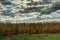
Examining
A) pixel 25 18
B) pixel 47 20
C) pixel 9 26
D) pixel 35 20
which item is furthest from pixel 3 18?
pixel 47 20

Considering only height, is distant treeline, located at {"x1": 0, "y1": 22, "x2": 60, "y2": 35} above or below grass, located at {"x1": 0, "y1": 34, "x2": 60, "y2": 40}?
above

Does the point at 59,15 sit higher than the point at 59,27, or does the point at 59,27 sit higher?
the point at 59,15

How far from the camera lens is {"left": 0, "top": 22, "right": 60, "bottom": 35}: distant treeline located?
1899 mm

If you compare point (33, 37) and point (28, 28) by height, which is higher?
point (28, 28)

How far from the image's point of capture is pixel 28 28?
6.26ft

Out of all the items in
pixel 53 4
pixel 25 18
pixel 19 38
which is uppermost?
pixel 53 4

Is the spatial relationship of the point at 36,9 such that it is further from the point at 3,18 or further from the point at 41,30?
the point at 3,18

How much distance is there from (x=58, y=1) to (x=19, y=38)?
722 millimetres

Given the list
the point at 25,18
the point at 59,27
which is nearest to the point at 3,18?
the point at 25,18

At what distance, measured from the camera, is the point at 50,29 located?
6.23 ft

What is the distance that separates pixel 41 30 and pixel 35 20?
0.15m

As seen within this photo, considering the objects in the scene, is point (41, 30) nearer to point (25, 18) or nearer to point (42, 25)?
point (42, 25)

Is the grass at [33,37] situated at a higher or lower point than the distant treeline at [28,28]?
lower

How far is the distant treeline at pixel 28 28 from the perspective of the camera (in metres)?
1.90
